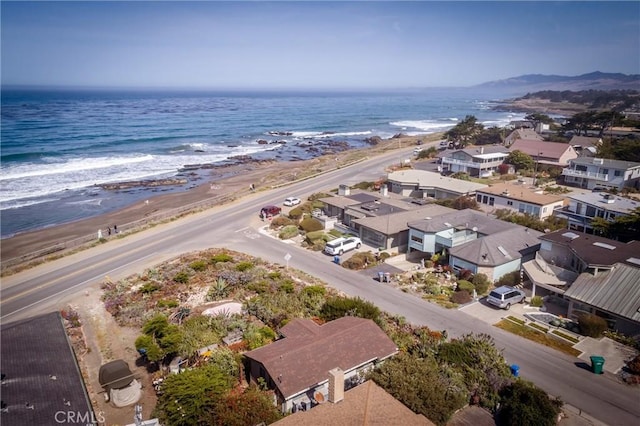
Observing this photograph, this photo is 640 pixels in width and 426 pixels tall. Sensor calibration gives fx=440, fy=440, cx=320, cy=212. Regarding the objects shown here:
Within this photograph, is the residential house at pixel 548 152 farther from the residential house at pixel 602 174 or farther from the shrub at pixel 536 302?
the shrub at pixel 536 302

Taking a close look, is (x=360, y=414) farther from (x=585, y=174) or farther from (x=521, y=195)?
(x=585, y=174)

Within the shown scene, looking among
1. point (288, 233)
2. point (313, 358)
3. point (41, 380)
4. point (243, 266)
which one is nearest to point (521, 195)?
point (288, 233)

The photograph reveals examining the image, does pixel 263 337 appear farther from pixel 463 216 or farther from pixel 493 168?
pixel 493 168

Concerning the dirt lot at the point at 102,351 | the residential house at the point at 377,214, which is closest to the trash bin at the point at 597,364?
the residential house at the point at 377,214

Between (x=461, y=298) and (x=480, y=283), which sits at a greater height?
(x=480, y=283)

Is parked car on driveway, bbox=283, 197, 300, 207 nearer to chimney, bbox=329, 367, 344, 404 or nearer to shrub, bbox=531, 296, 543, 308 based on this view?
shrub, bbox=531, 296, 543, 308

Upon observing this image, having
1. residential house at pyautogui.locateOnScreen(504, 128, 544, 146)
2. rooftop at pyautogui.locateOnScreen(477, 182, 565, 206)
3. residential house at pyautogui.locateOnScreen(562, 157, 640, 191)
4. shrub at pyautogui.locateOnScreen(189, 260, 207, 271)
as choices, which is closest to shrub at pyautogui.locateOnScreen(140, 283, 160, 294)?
shrub at pyautogui.locateOnScreen(189, 260, 207, 271)
